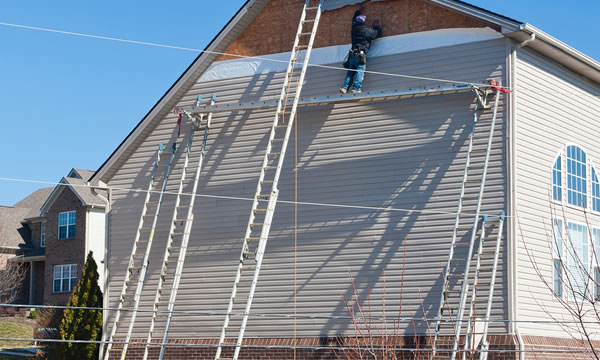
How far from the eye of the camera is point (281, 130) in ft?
66.1

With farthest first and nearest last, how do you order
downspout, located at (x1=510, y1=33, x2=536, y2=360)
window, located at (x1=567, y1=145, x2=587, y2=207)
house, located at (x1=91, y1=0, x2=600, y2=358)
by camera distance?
1. window, located at (x1=567, y1=145, x2=587, y2=207)
2. house, located at (x1=91, y1=0, x2=600, y2=358)
3. downspout, located at (x1=510, y1=33, x2=536, y2=360)

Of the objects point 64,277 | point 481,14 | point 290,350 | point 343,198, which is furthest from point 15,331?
point 481,14

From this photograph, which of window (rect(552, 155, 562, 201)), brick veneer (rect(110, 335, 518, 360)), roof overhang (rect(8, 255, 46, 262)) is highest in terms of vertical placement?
roof overhang (rect(8, 255, 46, 262))

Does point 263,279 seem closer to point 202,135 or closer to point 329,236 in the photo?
point 329,236

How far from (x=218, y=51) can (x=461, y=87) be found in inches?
272

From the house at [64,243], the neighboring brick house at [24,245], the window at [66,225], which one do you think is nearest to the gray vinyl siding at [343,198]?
the house at [64,243]

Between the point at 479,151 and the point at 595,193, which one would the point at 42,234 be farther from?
the point at 479,151

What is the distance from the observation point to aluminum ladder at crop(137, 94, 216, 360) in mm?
20141

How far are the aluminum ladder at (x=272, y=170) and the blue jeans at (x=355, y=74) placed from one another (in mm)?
1045

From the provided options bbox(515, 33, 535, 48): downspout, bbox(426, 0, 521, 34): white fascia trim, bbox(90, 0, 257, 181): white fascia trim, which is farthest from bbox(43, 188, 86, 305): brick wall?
bbox(515, 33, 535, 48): downspout

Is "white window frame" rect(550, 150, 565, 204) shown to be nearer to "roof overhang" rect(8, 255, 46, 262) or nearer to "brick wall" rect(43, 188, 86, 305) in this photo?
"brick wall" rect(43, 188, 86, 305)

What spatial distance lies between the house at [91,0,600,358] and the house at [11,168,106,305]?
2461 cm

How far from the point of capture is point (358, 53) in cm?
1917

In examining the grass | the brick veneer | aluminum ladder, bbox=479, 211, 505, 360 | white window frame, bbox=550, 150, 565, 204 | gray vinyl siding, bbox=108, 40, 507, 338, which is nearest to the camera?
aluminum ladder, bbox=479, 211, 505, 360
